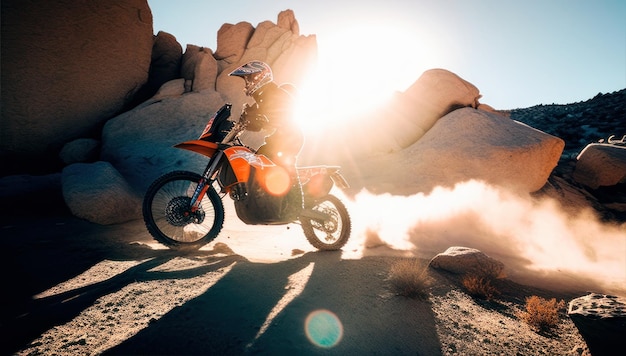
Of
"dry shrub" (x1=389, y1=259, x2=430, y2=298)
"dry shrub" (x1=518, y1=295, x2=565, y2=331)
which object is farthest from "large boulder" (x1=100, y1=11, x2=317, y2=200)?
"dry shrub" (x1=518, y1=295, x2=565, y2=331)

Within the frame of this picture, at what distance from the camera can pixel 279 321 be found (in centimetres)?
263

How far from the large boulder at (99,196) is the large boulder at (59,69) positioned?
4.86 m

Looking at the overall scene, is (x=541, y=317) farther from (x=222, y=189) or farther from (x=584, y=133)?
(x=584, y=133)

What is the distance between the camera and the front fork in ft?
14.1

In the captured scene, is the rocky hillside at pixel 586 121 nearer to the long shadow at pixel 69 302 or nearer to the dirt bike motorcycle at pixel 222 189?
the dirt bike motorcycle at pixel 222 189

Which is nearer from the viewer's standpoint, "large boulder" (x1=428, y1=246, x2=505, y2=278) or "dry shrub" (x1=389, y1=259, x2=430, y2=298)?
"dry shrub" (x1=389, y1=259, x2=430, y2=298)

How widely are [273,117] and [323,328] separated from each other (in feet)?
10.6

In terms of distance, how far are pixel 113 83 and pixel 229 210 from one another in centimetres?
892

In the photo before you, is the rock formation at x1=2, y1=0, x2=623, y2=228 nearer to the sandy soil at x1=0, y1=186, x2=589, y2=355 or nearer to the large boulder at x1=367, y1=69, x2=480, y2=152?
the large boulder at x1=367, y1=69, x2=480, y2=152

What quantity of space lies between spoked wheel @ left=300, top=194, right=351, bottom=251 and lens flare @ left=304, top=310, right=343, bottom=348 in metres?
2.48

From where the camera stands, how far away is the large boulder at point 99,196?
6578 millimetres

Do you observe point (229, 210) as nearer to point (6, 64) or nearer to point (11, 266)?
point (11, 266)

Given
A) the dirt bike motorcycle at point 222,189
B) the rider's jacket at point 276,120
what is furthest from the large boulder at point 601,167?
the rider's jacket at point 276,120

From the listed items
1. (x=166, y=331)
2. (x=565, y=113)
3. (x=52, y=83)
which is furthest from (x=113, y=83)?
(x=565, y=113)
